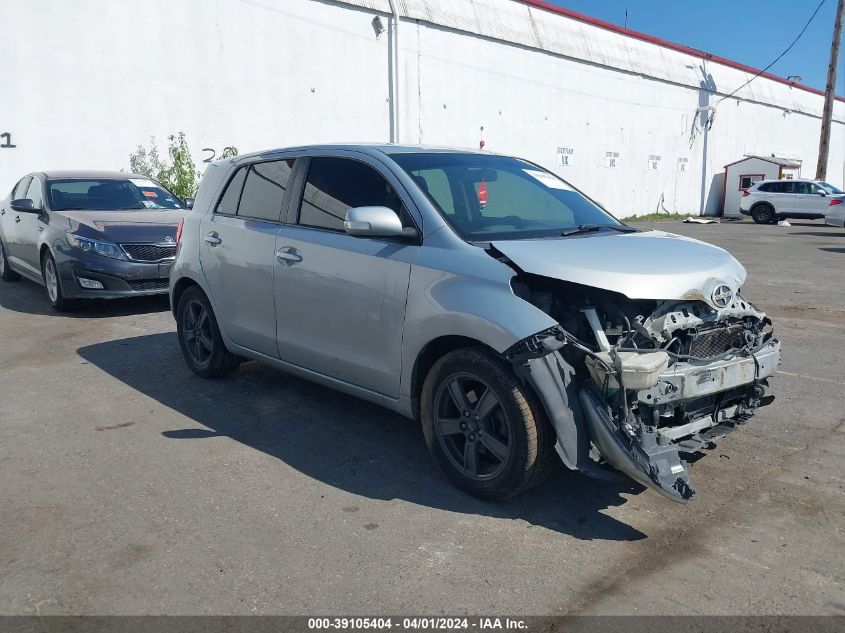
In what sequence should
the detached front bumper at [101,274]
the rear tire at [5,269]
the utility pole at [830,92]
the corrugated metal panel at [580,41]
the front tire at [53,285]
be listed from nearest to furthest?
1. the detached front bumper at [101,274]
2. the front tire at [53,285]
3. the rear tire at [5,269]
4. the corrugated metal panel at [580,41]
5. the utility pole at [830,92]

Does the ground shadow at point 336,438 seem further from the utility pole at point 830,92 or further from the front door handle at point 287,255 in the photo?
the utility pole at point 830,92

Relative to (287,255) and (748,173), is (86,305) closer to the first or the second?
(287,255)

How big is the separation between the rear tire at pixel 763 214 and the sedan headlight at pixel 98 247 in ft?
85.8

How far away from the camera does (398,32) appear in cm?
1958

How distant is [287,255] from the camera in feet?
16.0

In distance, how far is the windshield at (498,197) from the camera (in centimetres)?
426

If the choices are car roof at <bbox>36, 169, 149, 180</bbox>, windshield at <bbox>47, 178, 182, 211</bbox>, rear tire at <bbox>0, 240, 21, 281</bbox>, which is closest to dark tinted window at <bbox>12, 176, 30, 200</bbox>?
car roof at <bbox>36, 169, 149, 180</bbox>

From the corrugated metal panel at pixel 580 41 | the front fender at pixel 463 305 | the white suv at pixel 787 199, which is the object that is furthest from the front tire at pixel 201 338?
the white suv at pixel 787 199

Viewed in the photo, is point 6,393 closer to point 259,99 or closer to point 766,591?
point 766,591

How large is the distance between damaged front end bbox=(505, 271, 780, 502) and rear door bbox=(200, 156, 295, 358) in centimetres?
208

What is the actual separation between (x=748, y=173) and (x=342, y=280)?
33.3m

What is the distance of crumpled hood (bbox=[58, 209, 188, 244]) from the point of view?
8.81 metres

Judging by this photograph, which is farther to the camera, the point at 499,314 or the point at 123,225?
the point at 123,225

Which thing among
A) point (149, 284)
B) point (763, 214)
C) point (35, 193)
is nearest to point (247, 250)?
point (149, 284)
